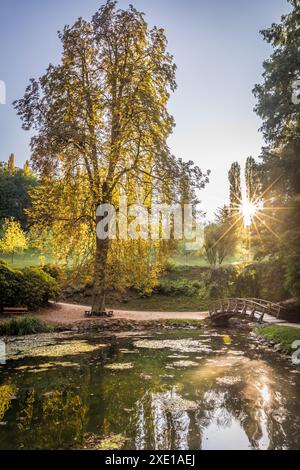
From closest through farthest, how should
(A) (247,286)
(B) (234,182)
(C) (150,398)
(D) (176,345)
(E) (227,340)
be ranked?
(C) (150,398), (D) (176,345), (E) (227,340), (A) (247,286), (B) (234,182)

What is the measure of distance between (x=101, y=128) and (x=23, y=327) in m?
10.5

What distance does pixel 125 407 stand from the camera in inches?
276

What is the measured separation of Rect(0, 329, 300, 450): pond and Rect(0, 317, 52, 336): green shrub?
364cm

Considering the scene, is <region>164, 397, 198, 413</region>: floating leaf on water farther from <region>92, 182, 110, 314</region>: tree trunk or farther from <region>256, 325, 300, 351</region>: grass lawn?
<region>92, 182, 110, 314</region>: tree trunk

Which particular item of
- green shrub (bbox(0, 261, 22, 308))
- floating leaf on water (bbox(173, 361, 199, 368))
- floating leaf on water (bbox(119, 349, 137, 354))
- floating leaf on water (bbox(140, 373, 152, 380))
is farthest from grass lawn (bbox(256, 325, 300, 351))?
green shrub (bbox(0, 261, 22, 308))

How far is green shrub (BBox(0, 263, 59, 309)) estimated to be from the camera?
60.9ft

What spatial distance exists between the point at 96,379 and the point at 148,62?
54.9 ft

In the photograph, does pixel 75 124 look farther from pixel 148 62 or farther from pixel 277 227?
pixel 277 227

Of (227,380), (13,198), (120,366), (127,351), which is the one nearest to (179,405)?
(227,380)

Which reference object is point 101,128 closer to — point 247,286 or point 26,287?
point 26,287

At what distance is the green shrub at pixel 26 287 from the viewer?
18.6 meters

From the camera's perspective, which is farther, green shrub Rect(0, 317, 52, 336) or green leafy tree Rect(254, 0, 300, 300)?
green shrub Rect(0, 317, 52, 336)

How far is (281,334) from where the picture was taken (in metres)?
13.9

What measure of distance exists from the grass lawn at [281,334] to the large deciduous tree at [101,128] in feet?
24.9
